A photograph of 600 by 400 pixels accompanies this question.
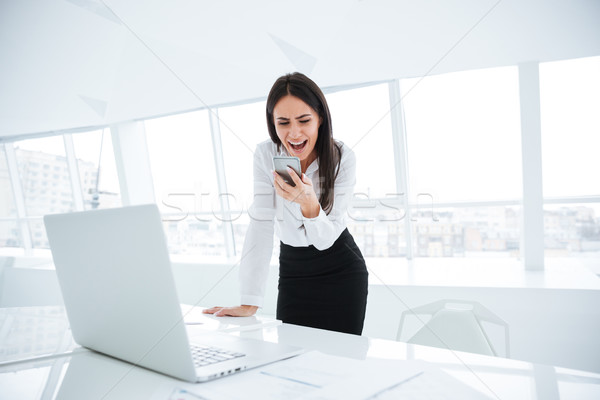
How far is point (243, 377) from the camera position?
69 centimetres

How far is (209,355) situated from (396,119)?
4.19 meters

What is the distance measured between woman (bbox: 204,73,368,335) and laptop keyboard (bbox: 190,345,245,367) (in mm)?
571

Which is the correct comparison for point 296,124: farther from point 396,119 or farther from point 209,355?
point 396,119

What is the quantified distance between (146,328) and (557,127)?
14.2 ft

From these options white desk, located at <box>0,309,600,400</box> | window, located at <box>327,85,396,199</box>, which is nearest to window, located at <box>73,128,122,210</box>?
window, located at <box>327,85,396,199</box>

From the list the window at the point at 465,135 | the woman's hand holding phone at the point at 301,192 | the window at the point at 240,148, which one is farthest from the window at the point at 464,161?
the woman's hand holding phone at the point at 301,192

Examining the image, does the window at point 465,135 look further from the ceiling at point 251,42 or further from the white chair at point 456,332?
the white chair at point 456,332

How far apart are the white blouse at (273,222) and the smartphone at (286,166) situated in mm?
152

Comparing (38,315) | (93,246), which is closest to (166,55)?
(38,315)

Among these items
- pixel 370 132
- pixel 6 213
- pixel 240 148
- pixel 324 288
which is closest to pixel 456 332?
pixel 324 288

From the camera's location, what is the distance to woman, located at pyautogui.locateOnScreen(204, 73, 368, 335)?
148 cm

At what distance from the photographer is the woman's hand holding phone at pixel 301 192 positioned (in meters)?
1.34

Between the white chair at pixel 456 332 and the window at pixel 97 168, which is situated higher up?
the window at pixel 97 168

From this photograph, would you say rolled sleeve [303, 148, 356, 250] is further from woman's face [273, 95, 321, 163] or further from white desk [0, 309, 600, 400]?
white desk [0, 309, 600, 400]
